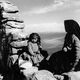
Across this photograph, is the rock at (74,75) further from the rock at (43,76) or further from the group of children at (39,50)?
the rock at (43,76)

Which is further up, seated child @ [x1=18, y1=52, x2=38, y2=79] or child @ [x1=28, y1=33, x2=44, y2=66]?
child @ [x1=28, y1=33, x2=44, y2=66]

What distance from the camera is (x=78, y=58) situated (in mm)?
10531

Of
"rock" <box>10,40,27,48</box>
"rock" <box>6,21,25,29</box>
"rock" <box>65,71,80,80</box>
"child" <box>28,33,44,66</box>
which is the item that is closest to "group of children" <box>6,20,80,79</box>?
"child" <box>28,33,44,66</box>

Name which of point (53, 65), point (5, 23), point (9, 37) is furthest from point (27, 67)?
point (5, 23)

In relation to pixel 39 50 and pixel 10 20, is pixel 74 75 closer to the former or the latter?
pixel 39 50

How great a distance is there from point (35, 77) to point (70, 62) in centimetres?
161

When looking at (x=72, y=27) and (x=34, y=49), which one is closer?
(x=72, y=27)

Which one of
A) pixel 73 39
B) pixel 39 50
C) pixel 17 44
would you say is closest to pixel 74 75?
pixel 73 39

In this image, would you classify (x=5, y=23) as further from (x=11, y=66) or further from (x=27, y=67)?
(x=27, y=67)

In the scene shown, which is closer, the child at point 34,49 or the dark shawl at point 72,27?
the dark shawl at point 72,27

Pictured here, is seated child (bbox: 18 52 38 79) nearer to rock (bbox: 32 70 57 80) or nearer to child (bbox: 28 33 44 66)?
child (bbox: 28 33 44 66)

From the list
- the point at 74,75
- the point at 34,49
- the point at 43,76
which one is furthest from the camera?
the point at 34,49

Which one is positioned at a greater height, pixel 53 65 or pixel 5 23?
pixel 5 23

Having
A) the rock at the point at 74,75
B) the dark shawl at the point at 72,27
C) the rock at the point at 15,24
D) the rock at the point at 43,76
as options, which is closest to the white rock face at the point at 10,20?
the rock at the point at 15,24
